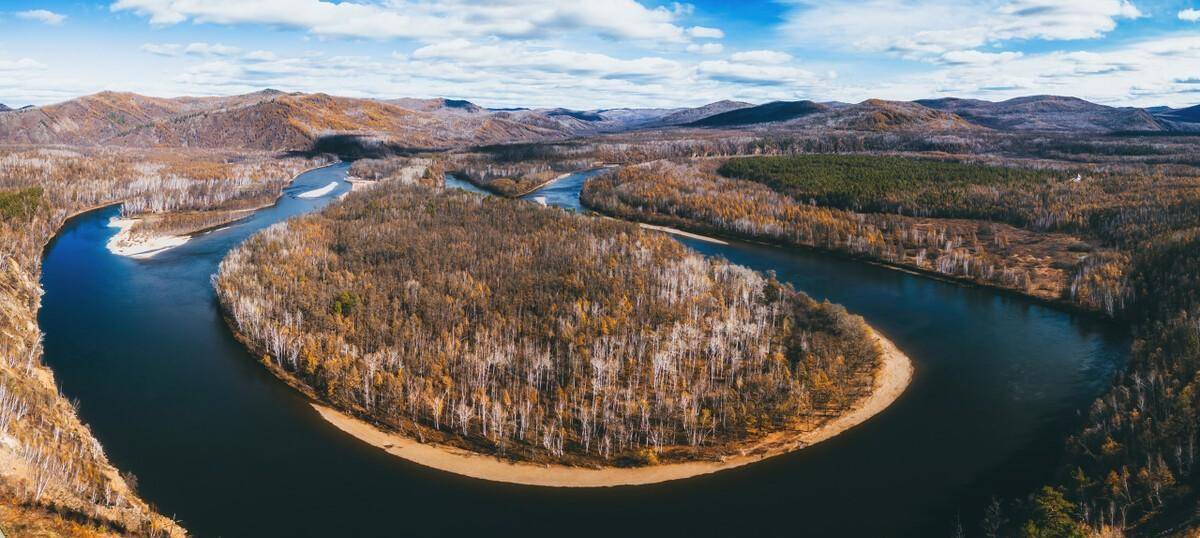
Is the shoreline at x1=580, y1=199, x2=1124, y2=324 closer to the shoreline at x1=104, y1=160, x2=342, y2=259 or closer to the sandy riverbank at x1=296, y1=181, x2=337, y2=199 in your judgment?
the shoreline at x1=104, y1=160, x2=342, y2=259

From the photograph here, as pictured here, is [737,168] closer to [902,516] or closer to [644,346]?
[644,346]

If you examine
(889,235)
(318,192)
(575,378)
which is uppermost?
(318,192)

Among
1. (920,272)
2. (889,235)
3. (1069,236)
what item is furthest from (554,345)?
(1069,236)

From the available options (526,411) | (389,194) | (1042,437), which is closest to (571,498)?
(526,411)

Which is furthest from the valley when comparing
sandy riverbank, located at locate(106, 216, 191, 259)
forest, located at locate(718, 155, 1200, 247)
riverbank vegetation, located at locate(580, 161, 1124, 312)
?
forest, located at locate(718, 155, 1200, 247)

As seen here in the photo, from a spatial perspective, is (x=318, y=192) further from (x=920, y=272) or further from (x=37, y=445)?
(x=37, y=445)
